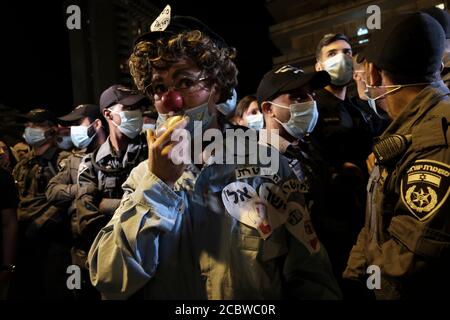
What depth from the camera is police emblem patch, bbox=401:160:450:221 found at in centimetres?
175

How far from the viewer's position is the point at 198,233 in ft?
5.59

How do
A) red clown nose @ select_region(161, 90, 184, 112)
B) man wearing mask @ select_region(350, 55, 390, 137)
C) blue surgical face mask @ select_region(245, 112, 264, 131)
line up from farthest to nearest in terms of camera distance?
1. blue surgical face mask @ select_region(245, 112, 264, 131)
2. man wearing mask @ select_region(350, 55, 390, 137)
3. red clown nose @ select_region(161, 90, 184, 112)

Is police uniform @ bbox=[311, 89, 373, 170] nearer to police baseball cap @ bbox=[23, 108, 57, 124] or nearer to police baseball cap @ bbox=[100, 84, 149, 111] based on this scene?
police baseball cap @ bbox=[100, 84, 149, 111]

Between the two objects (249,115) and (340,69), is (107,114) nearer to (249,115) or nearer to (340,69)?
(249,115)

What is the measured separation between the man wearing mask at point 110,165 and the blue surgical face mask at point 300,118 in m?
1.55

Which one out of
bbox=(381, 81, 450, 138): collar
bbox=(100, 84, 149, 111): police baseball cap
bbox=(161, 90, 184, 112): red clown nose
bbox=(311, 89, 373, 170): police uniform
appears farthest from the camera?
bbox=(100, 84, 149, 111): police baseball cap

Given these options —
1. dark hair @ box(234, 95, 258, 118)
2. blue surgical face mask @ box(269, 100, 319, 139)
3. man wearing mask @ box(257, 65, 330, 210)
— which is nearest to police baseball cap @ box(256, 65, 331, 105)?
man wearing mask @ box(257, 65, 330, 210)

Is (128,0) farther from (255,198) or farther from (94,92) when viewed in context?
(255,198)

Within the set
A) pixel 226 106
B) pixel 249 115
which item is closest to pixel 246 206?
pixel 226 106

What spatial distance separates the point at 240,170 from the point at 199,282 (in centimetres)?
54

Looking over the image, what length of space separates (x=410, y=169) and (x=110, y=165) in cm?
285

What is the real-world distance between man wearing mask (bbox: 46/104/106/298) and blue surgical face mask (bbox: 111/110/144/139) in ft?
2.30

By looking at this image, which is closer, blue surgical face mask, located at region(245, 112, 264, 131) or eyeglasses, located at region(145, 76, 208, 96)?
eyeglasses, located at region(145, 76, 208, 96)

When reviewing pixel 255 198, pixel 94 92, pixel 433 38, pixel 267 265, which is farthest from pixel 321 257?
pixel 94 92
